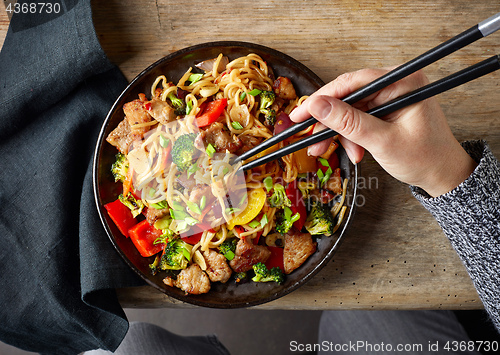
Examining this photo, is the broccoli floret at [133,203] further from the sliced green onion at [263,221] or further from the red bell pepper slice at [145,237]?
the sliced green onion at [263,221]

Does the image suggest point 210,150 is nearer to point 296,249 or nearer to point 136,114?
point 136,114

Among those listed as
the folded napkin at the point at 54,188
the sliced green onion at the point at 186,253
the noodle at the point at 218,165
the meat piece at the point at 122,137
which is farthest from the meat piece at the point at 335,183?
the folded napkin at the point at 54,188

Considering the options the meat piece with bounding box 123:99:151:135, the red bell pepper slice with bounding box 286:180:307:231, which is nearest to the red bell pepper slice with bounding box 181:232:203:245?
the red bell pepper slice with bounding box 286:180:307:231

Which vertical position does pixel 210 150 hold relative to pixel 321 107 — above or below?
below

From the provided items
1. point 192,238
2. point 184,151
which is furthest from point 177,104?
point 192,238

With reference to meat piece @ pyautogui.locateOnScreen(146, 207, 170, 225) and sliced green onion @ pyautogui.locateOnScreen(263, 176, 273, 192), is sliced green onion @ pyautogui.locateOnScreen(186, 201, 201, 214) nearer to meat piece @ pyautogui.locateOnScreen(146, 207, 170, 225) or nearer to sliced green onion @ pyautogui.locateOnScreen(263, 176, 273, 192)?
meat piece @ pyautogui.locateOnScreen(146, 207, 170, 225)

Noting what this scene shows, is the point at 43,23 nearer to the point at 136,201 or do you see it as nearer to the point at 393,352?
the point at 136,201

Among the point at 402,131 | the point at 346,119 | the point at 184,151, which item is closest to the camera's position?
the point at 346,119
